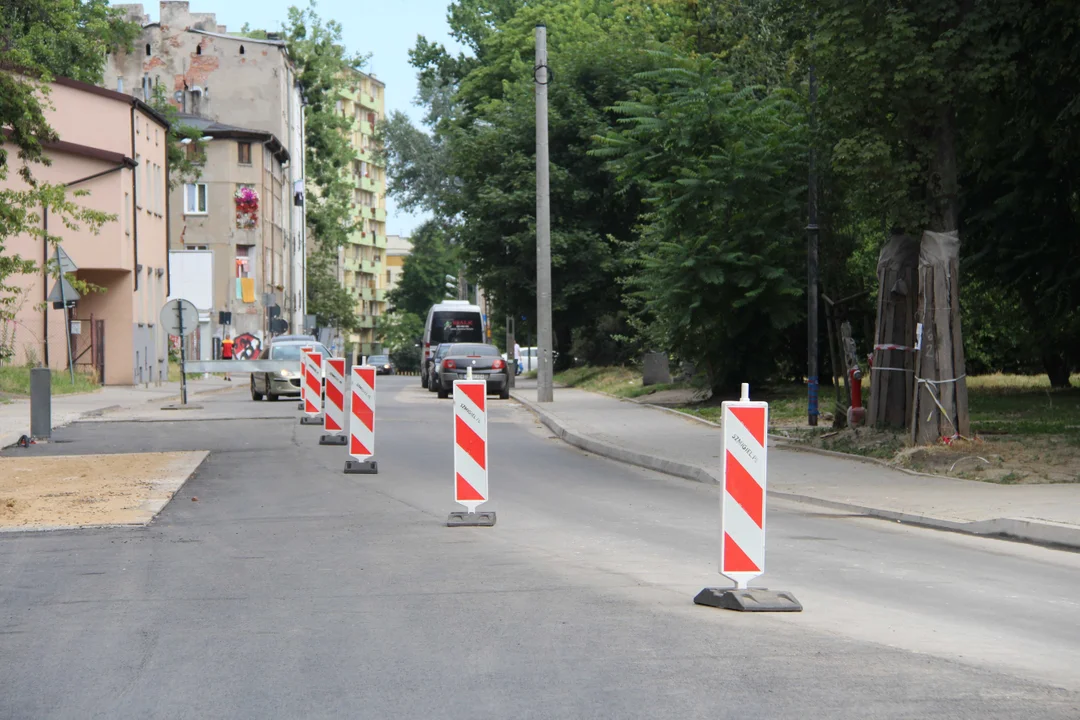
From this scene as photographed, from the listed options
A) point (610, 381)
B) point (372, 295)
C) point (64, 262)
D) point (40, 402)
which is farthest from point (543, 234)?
point (372, 295)

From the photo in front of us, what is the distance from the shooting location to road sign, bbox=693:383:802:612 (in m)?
8.23

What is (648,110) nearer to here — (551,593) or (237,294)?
(551,593)

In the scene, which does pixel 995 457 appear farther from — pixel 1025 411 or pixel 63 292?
pixel 63 292

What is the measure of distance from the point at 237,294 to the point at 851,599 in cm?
6805

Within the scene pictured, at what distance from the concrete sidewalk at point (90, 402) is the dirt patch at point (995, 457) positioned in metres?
13.0

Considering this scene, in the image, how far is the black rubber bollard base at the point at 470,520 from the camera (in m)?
12.2

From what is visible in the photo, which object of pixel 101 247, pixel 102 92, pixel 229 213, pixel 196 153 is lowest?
pixel 101 247

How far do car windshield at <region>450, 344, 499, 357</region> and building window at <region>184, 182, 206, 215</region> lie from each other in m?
38.5

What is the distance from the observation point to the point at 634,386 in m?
38.3

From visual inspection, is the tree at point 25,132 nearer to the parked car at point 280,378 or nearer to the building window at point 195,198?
the parked car at point 280,378

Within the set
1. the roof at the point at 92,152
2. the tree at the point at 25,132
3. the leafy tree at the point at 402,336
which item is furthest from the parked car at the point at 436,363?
the leafy tree at the point at 402,336

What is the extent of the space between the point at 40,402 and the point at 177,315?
9.05 meters

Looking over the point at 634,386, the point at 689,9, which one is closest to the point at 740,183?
the point at 634,386

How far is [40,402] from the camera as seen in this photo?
22.2 m
